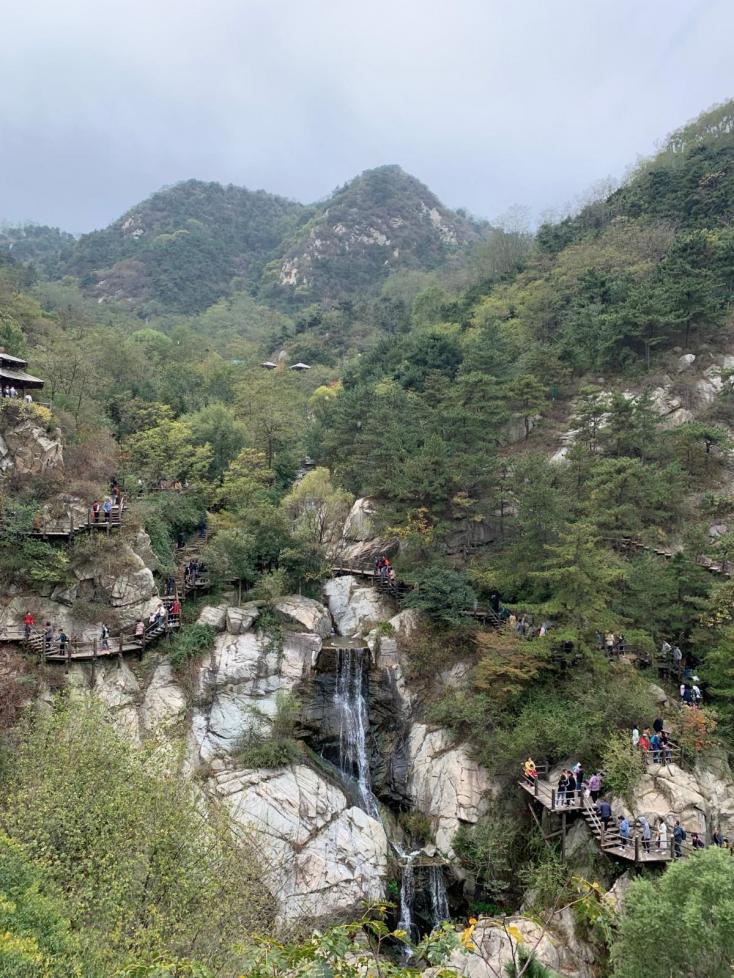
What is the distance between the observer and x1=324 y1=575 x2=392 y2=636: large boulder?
2688 centimetres

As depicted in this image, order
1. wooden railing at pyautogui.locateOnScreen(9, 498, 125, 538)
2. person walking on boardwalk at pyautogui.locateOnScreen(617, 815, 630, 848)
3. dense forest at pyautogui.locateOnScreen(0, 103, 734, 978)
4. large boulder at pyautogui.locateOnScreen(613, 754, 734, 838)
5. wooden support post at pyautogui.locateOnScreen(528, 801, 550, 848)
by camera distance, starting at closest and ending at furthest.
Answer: dense forest at pyautogui.locateOnScreen(0, 103, 734, 978) → person walking on boardwalk at pyautogui.locateOnScreen(617, 815, 630, 848) → large boulder at pyautogui.locateOnScreen(613, 754, 734, 838) → wooden support post at pyautogui.locateOnScreen(528, 801, 550, 848) → wooden railing at pyautogui.locateOnScreen(9, 498, 125, 538)

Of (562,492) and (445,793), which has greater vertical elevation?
(562,492)

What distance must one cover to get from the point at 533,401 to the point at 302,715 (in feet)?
70.8

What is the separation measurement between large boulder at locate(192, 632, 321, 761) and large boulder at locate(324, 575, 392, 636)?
90.1 inches

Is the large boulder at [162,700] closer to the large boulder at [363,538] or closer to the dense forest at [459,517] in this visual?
the dense forest at [459,517]

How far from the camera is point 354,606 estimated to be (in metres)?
27.6

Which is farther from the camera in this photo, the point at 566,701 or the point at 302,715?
the point at 302,715

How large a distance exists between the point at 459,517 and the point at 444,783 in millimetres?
12218

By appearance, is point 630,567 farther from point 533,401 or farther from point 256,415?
point 256,415

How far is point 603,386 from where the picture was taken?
38.0 m

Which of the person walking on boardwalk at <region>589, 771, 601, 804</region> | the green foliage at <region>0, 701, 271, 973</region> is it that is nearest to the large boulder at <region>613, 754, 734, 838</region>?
the person walking on boardwalk at <region>589, 771, 601, 804</region>

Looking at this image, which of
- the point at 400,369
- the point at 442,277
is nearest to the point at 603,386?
the point at 400,369

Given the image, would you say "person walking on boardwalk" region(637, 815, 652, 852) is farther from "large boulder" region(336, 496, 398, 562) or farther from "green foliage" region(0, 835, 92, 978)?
"large boulder" region(336, 496, 398, 562)

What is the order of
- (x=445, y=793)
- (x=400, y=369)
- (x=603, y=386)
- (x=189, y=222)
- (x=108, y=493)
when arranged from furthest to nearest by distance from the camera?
(x=189, y=222)
(x=400, y=369)
(x=603, y=386)
(x=108, y=493)
(x=445, y=793)
